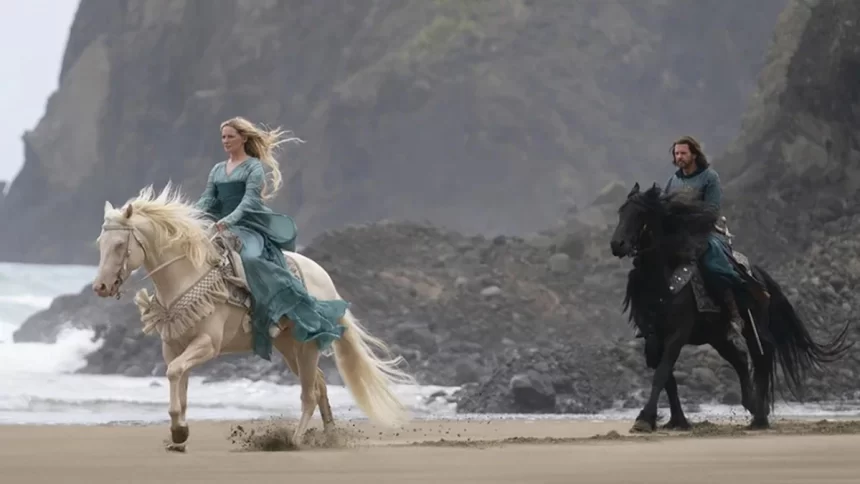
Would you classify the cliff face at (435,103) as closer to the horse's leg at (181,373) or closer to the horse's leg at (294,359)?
the horse's leg at (294,359)

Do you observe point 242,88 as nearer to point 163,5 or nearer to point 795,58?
point 163,5

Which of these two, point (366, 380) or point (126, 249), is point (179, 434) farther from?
point (366, 380)

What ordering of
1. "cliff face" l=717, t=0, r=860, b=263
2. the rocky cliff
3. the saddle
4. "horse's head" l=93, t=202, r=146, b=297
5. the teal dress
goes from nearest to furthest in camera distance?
"horse's head" l=93, t=202, r=146, b=297
the saddle
the teal dress
the rocky cliff
"cliff face" l=717, t=0, r=860, b=263

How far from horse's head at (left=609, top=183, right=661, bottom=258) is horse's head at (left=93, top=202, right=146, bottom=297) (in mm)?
3438

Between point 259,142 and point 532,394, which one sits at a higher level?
point 259,142

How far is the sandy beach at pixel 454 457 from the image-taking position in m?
9.03

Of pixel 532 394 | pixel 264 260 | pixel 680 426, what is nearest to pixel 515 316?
pixel 532 394

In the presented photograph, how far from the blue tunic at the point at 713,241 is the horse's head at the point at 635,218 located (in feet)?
1.02

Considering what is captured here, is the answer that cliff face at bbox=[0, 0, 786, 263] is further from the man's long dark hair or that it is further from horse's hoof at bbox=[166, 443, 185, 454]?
horse's hoof at bbox=[166, 443, 185, 454]

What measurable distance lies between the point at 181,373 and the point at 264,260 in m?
1.16

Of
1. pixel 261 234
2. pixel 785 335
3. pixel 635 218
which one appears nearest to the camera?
pixel 261 234

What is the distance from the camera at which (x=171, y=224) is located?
11.0m

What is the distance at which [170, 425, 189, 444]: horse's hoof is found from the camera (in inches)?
420

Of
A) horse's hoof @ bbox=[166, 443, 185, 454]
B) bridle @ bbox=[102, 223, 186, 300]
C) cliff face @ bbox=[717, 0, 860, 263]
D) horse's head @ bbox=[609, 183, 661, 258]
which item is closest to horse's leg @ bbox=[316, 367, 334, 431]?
horse's hoof @ bbox=[166, 443, 185, 454]
